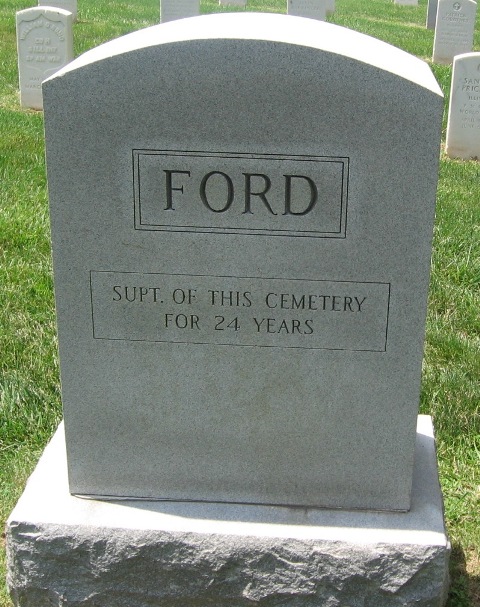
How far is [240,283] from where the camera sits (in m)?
2.43

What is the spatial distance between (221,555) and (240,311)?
693 mm

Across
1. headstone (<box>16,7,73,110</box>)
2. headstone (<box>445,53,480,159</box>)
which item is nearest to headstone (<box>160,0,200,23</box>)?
headstone (<box>16,7,73,110</box>)

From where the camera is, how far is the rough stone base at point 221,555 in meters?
2.47

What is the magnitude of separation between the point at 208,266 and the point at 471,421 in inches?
64.2

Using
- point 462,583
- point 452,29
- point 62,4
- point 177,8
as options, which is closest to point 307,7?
point 177,8

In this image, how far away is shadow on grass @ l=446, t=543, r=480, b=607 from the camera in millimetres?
2773

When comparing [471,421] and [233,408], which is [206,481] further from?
[471,421]

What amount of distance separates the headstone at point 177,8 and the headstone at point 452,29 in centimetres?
372

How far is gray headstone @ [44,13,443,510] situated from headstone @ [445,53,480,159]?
5936 mm

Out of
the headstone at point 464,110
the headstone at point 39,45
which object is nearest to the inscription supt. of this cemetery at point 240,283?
the headstone at point 464,110

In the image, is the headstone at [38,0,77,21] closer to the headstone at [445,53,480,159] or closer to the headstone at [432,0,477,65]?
the headstone at [432,0,477,65]

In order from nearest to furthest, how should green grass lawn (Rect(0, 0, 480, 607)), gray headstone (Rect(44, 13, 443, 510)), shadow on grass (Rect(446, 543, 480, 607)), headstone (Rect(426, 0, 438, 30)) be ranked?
gray headstone (Rect(44, 13, 443, 510)) < shadow on grass (Rect(446, 543, 480, 607)) < green grass lawn (Rect(0, 0, 480, 607)) < headstone (Rect(426, 0, 438, 30))

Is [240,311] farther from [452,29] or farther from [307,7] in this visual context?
[307,7]

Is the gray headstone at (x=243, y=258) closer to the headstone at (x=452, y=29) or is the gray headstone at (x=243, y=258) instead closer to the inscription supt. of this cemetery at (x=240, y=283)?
the inscription supt. of this cemetery at (x=240, y=283)
